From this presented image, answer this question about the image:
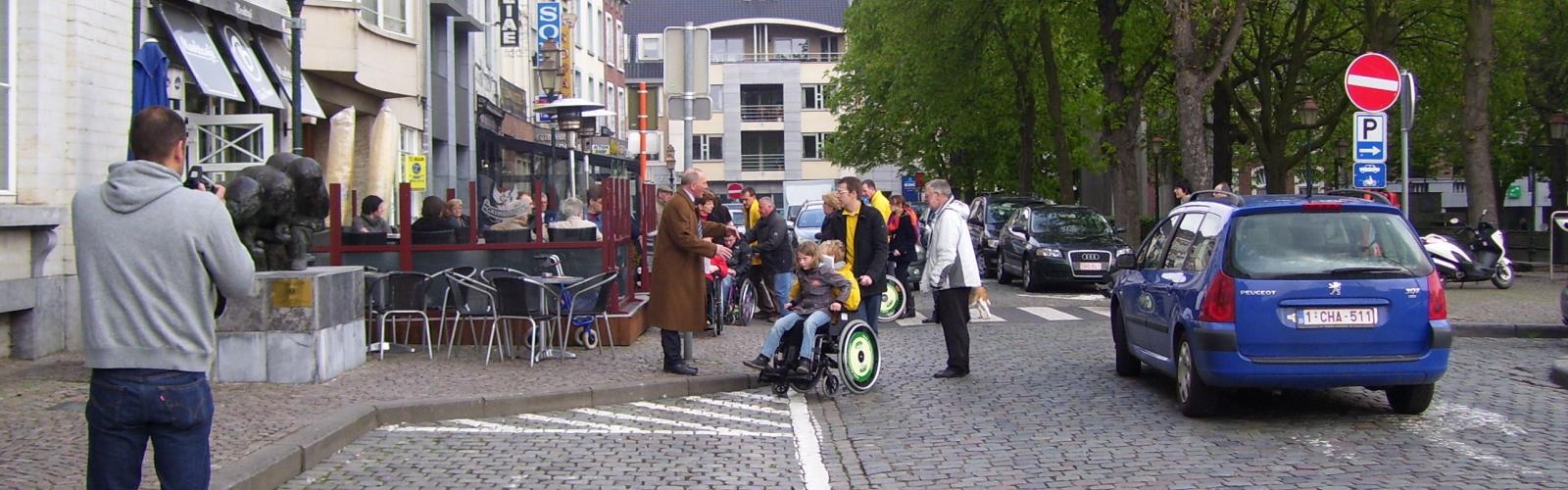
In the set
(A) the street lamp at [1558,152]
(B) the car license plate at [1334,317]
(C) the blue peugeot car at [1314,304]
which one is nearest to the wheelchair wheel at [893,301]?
(C) the blue peugeot car at [1314,304]

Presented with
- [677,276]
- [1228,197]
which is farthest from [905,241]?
[1228,197]

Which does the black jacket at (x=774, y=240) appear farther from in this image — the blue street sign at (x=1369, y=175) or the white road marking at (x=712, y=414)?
the white road marking at (x=712, y=414)

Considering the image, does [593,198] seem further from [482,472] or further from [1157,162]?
[1157,162]

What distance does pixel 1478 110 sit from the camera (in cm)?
2498

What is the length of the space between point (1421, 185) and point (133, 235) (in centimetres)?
6718

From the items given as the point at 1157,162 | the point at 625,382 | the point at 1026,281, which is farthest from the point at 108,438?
the point at 1157,162

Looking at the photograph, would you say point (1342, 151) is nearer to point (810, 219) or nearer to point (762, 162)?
point (810, 219)

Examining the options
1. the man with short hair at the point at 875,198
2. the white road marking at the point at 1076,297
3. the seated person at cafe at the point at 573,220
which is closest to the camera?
the seated person at cafe at the point at 573,220

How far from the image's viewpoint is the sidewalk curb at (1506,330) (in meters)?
15.7

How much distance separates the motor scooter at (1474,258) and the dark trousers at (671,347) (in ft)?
46.0

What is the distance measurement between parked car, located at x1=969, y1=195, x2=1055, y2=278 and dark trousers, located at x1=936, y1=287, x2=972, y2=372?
1607 centimetres

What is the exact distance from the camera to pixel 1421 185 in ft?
213

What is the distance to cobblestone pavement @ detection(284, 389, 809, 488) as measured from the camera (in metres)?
7.63

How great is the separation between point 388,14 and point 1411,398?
19390mm
